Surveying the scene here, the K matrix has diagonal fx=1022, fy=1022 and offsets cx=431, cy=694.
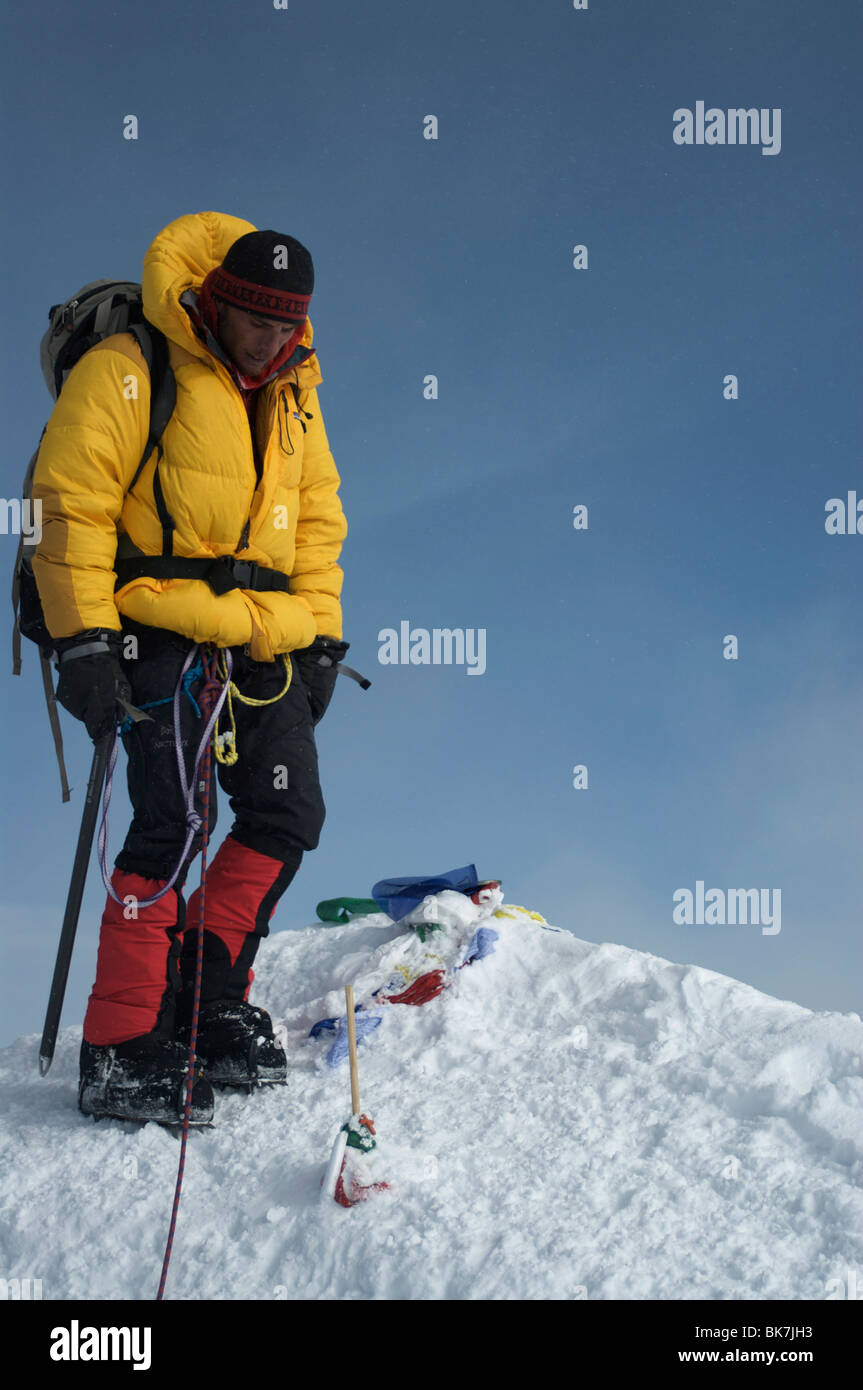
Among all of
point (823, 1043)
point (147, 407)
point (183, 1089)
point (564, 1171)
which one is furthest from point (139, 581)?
point (823, 1043)

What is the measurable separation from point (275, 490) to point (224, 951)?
6.10ft

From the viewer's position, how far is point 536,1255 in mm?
2666

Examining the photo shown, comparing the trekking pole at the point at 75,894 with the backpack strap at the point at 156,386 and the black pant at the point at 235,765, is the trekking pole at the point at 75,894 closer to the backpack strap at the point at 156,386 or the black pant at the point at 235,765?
the black pant at the point at 235,765

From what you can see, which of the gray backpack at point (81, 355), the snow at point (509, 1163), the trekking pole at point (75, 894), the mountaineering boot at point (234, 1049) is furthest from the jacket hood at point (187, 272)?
the snow at point (509, 1163)

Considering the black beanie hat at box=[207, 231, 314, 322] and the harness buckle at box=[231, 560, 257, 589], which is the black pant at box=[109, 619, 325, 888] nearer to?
the harness buckle at box=[231, 560, 257, 589]

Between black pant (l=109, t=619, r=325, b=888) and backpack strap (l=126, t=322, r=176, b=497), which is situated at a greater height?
backpack strap (l=126, t=322, r=176, b=497)

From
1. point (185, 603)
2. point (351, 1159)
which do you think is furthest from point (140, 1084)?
point (185, 603)

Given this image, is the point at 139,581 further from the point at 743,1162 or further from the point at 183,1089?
the point at 743,1162

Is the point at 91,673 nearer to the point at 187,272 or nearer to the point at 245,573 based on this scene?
the point at 245,573

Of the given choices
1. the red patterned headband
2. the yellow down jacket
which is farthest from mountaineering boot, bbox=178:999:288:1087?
the red patterned headband

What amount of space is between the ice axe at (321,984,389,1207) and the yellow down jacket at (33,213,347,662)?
1.56 m

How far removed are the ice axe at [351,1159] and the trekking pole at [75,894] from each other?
5.02 ft

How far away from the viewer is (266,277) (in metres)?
3.69

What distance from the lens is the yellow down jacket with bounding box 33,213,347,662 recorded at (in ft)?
12.0
